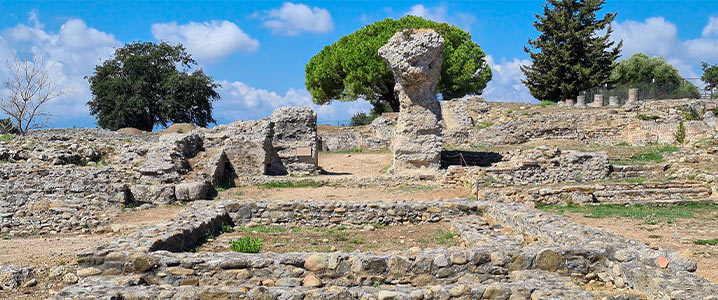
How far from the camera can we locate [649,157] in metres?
21.8

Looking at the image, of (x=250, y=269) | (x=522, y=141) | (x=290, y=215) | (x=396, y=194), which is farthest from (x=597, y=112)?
(x=250, y=269)

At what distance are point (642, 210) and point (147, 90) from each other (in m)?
44.0

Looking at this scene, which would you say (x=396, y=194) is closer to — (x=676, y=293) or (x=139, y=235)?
(x=139, y=235)

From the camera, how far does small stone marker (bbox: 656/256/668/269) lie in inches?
256

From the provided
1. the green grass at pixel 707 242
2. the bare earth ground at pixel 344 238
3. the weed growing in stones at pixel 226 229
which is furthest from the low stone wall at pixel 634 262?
the weed growing in stones at pixel 226 229

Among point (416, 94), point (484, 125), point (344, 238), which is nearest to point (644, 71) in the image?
point (484, 125)

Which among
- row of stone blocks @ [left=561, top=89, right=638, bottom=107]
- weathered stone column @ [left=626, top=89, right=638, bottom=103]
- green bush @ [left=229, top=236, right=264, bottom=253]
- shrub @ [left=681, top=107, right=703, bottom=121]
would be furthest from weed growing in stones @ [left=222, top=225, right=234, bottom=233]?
weathered stone column @ [left=626, top=89, right=638, bottom=103]

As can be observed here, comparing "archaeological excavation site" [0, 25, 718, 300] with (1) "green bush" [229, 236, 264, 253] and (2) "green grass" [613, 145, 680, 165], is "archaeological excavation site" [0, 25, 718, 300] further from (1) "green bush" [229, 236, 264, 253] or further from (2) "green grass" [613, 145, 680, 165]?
(2) "green grass" [613, 145, 680, 165]

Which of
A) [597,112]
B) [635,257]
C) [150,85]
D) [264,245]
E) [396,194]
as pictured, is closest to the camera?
[635,257]

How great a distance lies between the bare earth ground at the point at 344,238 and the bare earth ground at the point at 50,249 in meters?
2.33

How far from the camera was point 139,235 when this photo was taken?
28.6ft

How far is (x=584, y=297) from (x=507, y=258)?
4.82 feet

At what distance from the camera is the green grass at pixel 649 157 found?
2053 cm

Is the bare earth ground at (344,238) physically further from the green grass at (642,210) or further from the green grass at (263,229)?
Result: the green grass at (642,210)
